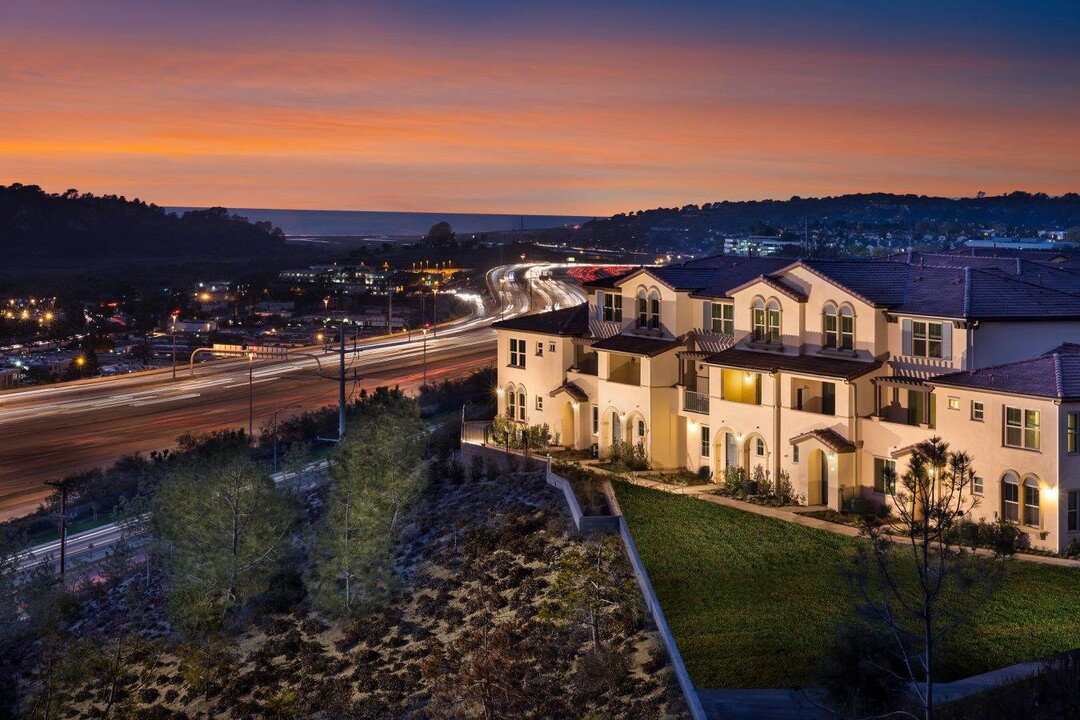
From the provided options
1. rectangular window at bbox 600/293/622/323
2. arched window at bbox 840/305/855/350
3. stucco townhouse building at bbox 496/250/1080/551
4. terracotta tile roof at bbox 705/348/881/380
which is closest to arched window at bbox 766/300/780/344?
stucco townhouse building at bbox 496/250/1080/551

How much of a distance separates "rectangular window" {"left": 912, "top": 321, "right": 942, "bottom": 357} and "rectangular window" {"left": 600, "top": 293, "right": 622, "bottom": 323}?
1317 cm

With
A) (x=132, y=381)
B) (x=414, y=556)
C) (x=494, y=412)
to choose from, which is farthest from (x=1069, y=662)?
(x=132, y=381)

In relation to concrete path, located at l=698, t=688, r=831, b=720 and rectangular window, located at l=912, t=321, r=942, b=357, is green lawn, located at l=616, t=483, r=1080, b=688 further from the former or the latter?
rectangular window, located at l=912, t=321, r=942, b=357

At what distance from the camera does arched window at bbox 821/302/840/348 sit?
3803 centimetres

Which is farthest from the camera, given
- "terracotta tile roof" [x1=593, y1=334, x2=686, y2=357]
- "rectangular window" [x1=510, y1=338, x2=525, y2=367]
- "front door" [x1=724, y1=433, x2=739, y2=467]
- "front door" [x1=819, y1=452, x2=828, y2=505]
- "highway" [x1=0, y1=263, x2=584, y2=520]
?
"highway" [x1=0, y1=263, x2=584, y2=520]

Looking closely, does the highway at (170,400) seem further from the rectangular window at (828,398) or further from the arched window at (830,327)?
the rectangular window at (828,398)

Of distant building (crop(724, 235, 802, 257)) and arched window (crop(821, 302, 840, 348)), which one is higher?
distant building (crop(724, 235, 802, 257))

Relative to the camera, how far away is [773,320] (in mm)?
40094

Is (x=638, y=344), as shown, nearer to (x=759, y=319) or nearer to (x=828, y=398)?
(x=759, y=319)

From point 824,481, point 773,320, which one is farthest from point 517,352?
point 824,481

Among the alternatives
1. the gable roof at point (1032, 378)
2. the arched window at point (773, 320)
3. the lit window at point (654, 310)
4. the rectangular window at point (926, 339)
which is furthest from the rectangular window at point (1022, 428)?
the lit window at point (654, 310)

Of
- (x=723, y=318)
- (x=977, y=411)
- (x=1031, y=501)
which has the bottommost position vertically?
(x=1031, y=501)

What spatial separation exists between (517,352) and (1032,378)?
22.2 m

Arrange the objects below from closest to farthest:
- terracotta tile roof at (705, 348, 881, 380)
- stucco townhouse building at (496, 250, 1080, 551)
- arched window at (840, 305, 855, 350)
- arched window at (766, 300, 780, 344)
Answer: stucco townhouse building at (496, 250, 1080, 551) → terracotta tile roof at (705, 348, 881, 380) → arched window at (840, 305, 855, 350) → arched window at (766, 300, 780, 344)
